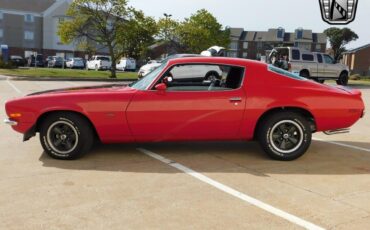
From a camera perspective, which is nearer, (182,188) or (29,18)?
(182,188)

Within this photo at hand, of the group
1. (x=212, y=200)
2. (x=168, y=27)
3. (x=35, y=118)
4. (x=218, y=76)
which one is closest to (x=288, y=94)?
(x=218, y=76)

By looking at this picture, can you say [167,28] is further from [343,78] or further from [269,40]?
[269,40]

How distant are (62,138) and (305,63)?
19321 millimetres

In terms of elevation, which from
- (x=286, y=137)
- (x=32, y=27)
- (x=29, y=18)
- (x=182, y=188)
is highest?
(x=29, y=18)

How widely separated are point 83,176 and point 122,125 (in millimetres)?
984

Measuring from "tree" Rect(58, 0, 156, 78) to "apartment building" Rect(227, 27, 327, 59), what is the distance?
6175 cm

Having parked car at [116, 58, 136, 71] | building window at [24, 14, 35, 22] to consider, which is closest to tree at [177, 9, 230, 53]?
parked car at [116, 58, 136, 71]

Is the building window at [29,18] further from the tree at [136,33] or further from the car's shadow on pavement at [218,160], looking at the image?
the car's shadow on pavement at [218,160]

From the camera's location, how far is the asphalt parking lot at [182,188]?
A: 390 centimetres

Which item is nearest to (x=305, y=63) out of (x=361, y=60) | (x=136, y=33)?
(x=136, y=33)

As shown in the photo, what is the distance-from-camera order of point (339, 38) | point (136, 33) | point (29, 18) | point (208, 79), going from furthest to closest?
point (339, 38) < point (29, 18) < point (136, 33) < point (208, 79)

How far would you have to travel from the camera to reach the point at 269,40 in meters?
94.1

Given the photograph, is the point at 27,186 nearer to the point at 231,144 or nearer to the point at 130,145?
the point at 130,145

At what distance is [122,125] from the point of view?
5867 mm
